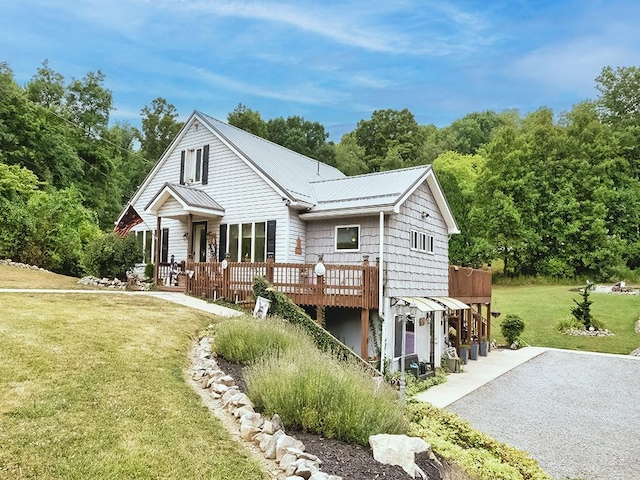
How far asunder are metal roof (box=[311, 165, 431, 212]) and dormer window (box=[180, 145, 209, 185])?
14.2ft

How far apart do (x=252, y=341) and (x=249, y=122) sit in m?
37.3

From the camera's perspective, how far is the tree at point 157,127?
4600 centimetres

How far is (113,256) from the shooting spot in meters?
18.2

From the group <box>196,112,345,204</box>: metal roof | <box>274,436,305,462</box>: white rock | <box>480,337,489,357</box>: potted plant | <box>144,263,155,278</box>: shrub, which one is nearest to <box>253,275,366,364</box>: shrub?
<box>196,112,345,204</box>: metal roof

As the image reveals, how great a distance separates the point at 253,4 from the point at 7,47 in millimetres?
26156

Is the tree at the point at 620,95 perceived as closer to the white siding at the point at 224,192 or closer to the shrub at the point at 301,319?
the white siding at the point at 224,192

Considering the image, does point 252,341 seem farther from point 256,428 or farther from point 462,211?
point 462,211

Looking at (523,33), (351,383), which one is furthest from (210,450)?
(523,33)

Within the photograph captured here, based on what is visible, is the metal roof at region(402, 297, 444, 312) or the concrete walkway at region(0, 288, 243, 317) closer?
the concrete walkway at region(0, 288, 243, 317)

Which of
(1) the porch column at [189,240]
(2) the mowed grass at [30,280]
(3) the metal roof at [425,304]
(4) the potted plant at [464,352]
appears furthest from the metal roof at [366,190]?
(2) the mowed grass at [30,280]

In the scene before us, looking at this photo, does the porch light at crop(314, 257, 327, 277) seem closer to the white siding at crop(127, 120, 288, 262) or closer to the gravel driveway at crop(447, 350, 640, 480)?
the white siding at crop(127, 120, 288, 262)

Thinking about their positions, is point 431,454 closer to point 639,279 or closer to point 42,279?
point 42,279

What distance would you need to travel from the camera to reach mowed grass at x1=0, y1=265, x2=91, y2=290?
15045 millimetres

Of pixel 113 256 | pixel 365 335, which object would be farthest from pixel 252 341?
pixel 113 256
